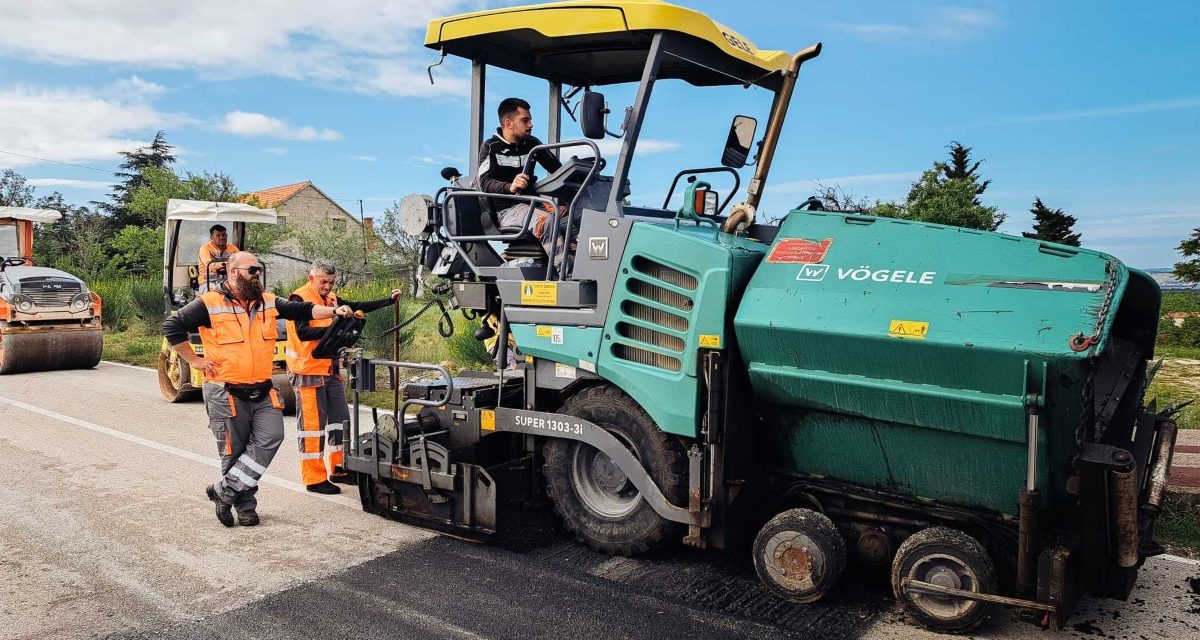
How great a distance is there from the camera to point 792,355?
4.15m

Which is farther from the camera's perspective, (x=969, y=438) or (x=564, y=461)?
(x=564, y=461)

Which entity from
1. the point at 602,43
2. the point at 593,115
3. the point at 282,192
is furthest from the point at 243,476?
the point at 282,192

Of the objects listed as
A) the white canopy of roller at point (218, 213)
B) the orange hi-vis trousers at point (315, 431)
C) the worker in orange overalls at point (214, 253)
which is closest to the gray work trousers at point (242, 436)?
the orange hi-vis trousers at point (315, 431)

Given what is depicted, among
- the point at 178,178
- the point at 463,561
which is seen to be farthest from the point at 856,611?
the point at 178,178

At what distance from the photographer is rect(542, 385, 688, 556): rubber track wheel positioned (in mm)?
4594

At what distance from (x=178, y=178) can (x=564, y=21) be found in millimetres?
28529

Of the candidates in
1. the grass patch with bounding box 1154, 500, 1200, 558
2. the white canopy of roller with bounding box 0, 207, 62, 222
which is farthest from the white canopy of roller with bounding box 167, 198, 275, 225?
the grass patch with bounding box 1154, 500, 1200, 558

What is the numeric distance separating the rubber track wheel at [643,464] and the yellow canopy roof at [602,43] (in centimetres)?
183

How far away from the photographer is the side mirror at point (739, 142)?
539cm

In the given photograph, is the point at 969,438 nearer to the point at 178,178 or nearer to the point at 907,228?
the point at 907,228

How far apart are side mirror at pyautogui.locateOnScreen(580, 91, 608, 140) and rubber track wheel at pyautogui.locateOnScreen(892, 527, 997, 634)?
2445mm

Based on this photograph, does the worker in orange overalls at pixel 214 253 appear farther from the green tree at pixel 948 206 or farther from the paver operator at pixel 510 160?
the green tree at pixel 948 206

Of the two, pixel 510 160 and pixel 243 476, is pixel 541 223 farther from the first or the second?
pixel 243 476

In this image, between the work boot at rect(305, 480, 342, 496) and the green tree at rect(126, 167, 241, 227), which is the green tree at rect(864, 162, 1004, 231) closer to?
the work boot at rect(305, 480, 342, 496)
